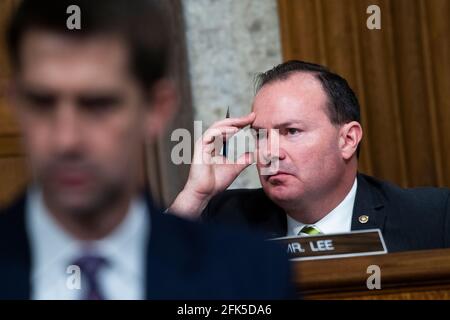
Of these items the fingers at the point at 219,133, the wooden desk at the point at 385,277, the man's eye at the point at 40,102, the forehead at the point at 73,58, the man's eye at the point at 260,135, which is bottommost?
the wooden desk at the point at 385,277

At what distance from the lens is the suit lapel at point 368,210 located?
2418 mm

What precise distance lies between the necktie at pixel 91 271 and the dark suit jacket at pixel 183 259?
0.04 meters

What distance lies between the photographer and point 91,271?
0.79 meters

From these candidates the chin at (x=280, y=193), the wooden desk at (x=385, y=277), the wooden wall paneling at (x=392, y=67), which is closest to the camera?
the wooden desk at (x=385, y=277)

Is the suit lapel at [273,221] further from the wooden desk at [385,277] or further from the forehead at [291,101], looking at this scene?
the wooden desk at [385,277]

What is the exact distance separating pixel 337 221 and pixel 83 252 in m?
1.80

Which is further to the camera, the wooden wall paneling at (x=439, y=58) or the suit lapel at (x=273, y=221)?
the wooden wall paneling at (x=439, y=58)

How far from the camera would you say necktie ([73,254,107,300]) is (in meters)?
0.78

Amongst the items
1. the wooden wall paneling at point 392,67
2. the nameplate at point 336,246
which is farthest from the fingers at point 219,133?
the wooden wall paneling at point 392,67

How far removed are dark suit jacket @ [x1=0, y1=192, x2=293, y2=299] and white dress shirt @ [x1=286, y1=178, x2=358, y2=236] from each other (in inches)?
65.4

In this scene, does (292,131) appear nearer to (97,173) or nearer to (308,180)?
(308,180)

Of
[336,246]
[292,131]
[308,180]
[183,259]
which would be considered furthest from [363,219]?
[183,259]

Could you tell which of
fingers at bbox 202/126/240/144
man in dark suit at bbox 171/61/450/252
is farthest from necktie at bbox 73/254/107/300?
fingers at bbox 202/126/240/144

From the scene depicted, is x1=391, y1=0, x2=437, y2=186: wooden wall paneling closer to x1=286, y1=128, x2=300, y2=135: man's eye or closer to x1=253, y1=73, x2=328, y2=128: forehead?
x1=253, y1=73, x2=328, y2=128: forehead
